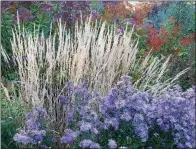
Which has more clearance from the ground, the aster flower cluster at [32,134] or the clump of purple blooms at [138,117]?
the clump of purple blooms at [138,117]

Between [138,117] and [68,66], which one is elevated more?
[138,117]

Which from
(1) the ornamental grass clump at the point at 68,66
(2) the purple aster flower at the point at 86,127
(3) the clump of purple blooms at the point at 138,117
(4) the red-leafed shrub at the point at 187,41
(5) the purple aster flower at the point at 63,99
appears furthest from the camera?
(4) the red-leafed shrub at the point at 187,41

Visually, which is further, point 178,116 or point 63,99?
point 63,99

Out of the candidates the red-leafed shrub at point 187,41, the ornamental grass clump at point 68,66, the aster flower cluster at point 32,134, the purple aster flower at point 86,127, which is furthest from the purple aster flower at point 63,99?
the red-leafed shrub at point 187,41

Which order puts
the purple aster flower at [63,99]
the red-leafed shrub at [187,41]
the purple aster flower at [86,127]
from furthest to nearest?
1. the red-leafed shrub at [187,41]
2. the purple aster flower at [63,99]
3. the purple aster flower at [86,127]

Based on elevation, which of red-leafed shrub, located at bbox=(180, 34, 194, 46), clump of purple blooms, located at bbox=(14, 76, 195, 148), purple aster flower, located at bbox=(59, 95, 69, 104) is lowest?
purple aster flower, located at bbox=(59, 95, 69, 104)

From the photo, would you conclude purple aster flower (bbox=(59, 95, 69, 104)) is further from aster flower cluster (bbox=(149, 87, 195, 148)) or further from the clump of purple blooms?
aster flower cluster (bbox=(149, 87, 195, 148))

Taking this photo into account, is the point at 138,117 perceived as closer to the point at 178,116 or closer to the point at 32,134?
the point at 178,116

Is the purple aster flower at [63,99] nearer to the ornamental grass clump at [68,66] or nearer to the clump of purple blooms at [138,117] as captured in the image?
the ornamental grass clump at [68,66]

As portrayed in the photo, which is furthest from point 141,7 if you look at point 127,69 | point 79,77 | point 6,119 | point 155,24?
point 6,119

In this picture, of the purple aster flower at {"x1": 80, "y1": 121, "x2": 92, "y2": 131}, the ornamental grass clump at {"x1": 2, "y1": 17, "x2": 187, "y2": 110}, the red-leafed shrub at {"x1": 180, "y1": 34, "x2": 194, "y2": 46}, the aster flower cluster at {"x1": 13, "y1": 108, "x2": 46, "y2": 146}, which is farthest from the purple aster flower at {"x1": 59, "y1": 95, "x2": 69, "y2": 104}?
the red-leafed shrub at {"x1": 180, "y1": 34, "x2": 194, "y2": 46}

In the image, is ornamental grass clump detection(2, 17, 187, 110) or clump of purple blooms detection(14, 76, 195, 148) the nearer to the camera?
clump of purple blooms detection(14, 76, 195, 148)

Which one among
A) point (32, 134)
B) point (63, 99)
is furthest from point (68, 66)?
point (32, 134)

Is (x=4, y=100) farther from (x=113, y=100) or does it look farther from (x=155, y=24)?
(x=155, y=24)
